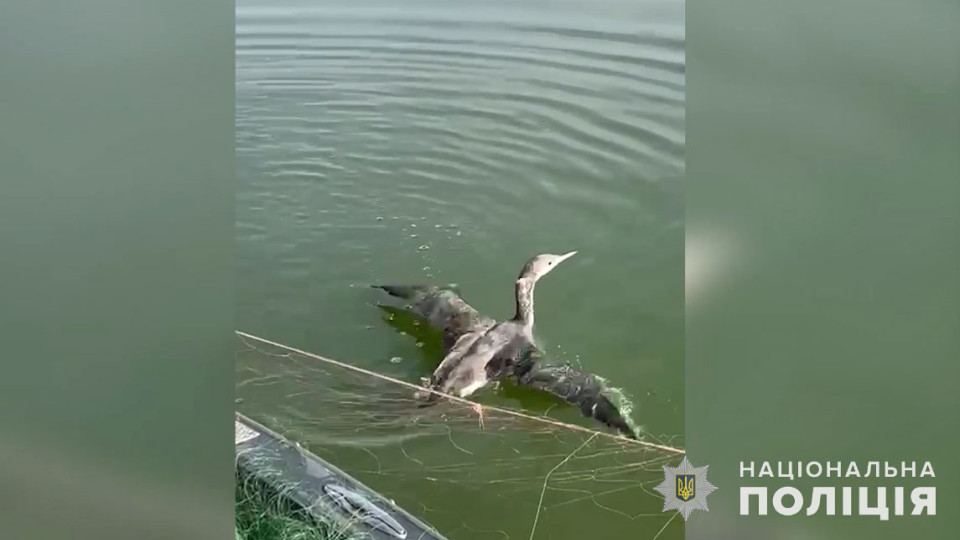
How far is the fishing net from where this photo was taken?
167cm

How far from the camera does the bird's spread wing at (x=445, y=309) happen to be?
1.68 meters

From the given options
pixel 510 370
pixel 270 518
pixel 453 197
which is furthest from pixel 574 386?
pixel 270 518

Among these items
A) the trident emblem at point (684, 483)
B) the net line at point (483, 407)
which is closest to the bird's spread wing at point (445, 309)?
the net line at point (483, 407)

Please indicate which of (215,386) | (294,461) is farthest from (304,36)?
(294,461)

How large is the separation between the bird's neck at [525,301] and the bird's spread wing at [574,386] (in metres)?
0.07

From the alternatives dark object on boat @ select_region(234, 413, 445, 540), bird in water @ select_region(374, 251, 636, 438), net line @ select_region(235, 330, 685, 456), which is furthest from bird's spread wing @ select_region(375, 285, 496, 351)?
dark object on boat @ select_region(234, 413, 445, 540)

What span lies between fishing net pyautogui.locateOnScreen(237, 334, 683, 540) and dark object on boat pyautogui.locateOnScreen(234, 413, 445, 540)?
2 centimetres

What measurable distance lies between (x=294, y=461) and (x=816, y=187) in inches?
48.7

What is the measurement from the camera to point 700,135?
1.69 metres

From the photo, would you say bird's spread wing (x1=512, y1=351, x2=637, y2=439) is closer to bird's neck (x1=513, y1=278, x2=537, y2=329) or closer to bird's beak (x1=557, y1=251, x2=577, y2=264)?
bird's neck (x1=513, y1=278, x2=537, y2=329)

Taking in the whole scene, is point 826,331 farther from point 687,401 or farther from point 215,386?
point 215,386

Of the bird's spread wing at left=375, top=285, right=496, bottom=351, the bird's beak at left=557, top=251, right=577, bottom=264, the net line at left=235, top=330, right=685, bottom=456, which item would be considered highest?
the bird's beak at left=557, top=251, right=577, bottom=264

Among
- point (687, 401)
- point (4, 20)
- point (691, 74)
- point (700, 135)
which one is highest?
point (4, 20)

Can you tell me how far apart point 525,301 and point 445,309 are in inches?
6.6
